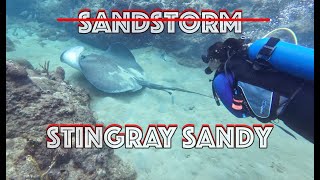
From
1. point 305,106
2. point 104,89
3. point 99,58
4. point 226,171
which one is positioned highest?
point 305,106

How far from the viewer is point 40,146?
3.40 metres

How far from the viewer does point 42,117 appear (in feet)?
12.8

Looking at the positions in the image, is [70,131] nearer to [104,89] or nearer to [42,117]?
[42,117]

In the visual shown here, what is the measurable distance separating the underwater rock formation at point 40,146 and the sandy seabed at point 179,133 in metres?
0.84

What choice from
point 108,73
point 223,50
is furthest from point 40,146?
point 108,73

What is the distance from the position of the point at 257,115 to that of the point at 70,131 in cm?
280

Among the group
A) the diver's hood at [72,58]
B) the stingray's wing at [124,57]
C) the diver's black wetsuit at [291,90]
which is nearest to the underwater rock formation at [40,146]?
the diver's black wetsuit at [291,90]

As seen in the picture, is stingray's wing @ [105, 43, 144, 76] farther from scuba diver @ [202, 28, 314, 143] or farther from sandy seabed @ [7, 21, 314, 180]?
scuba diver @ [202, 28, 314, 143]

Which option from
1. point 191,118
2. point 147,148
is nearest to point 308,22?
point 191,118

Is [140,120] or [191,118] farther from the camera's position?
[191,118]

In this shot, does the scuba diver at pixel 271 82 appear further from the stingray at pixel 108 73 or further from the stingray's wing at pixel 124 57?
the stingray's wing at pixel 124 57

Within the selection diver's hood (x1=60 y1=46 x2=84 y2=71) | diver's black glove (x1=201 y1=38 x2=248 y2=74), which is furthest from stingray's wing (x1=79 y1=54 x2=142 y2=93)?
diver's black glove (x1=201 y1=38 x2=248 y2=74)

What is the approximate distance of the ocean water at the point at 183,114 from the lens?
4.82m

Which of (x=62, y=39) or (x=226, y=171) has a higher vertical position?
(x=62, y=39)
